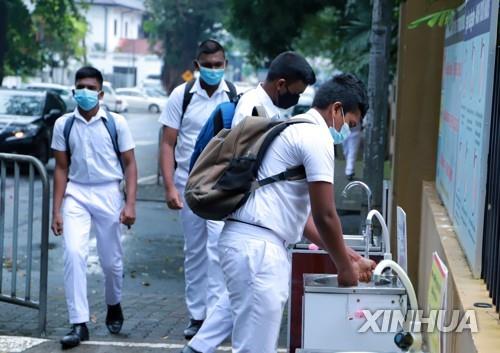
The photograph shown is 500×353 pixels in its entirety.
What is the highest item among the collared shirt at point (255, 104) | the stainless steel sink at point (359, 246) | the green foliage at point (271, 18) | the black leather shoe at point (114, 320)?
the green foliage at point (271, 18)

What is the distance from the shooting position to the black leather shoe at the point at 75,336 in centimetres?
719

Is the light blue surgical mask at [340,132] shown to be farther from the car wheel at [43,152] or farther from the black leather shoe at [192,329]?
the car wheel at [43,152]

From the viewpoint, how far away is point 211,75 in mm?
7680

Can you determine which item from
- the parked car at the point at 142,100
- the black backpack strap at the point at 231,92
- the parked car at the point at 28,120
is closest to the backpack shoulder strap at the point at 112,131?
the black backpack strap at the point at 231,92

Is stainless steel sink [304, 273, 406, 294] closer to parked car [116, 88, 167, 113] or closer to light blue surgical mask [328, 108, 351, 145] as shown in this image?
light blue surgical mask [328, 108, 351, 145]

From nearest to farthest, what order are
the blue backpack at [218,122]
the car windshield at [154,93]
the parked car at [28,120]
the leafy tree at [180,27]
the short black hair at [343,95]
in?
the short black hair at [343,95] < the blue backpack at [218,122] < the parked car at [28,120] < the leafy tree at [180,27] < the car windshield at [154,93]

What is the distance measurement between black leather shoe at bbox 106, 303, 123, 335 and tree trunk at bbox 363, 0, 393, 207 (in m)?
2.49

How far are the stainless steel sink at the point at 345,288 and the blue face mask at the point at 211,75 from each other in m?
2.67

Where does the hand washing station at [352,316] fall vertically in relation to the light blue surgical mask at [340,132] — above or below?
below

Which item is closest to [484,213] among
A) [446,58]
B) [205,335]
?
[205,335]

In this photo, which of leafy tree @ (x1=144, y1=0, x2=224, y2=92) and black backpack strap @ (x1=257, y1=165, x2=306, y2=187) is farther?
leafy tree @ (x1=144, y1=0, x2=224, y2=92)

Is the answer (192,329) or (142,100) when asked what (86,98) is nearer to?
(192,329)

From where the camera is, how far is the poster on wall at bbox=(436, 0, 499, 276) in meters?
5.15

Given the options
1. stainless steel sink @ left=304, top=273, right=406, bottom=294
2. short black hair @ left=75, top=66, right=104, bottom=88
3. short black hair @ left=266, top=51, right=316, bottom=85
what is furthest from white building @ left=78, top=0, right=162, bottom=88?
stainless steel sink @ left=304, top=273, right=406, bottom=294
